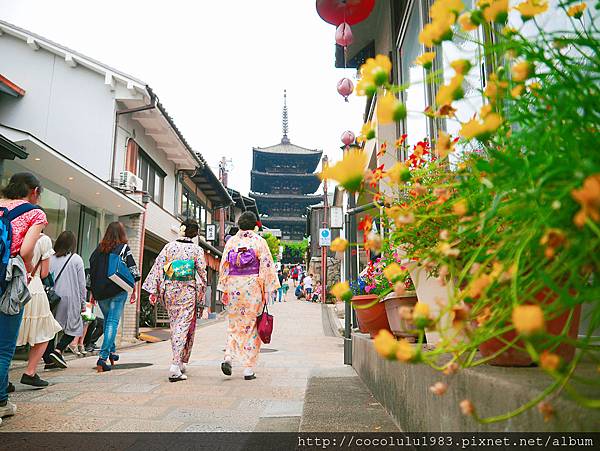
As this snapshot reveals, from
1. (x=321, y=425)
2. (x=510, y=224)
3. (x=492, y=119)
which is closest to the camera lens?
(x=492, y=119)

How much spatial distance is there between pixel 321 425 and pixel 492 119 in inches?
70.2

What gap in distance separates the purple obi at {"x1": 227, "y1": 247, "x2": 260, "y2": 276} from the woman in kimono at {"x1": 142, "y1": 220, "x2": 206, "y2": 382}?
455 mm

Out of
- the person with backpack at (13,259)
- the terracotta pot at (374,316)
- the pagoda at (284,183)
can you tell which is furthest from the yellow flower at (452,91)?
the pagoda at (284,183)

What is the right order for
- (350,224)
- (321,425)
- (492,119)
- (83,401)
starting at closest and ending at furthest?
(492,119) → (321,425) → (83,401) → (350,224)

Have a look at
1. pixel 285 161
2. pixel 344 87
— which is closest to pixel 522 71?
pixel 344 87

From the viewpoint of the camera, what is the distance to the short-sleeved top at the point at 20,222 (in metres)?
3.35

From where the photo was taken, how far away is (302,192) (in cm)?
5319

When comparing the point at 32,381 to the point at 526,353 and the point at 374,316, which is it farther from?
the point at 526,353

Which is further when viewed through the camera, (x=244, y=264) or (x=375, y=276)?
(x=244, y=264)

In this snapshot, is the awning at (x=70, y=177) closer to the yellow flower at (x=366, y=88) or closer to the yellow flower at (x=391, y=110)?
the yellow flower at (x=366, y=88)

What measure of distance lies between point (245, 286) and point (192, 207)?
14.9 m

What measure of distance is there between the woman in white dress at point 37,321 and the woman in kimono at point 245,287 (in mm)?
1896

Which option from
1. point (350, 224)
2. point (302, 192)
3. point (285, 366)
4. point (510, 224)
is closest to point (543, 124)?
point (510, 224)

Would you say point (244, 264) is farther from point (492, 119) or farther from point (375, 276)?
point (492, 119)
